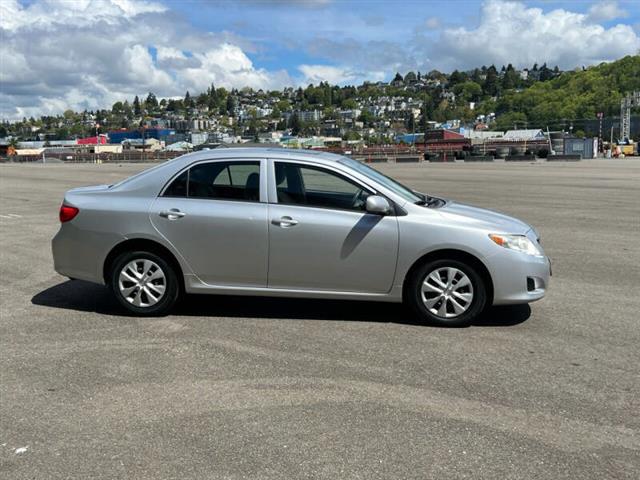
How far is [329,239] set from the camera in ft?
18.9

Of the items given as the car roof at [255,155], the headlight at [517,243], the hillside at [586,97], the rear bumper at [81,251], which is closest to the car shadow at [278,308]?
the rear bumper at [81,251]

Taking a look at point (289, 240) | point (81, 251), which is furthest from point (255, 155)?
point (81, 251)

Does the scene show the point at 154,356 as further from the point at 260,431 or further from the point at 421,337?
the point at 421,337

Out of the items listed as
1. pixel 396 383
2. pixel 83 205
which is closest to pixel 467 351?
pixel 396 383

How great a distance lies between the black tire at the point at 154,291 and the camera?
6.07 metres

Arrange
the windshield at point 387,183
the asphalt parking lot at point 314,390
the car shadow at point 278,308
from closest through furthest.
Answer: the asphalt parking lot at point 314,390, the windshield at point 387,183, the car shadow at point 278,308

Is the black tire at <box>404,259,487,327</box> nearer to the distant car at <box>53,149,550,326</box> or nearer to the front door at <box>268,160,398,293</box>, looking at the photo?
the distant car at <box>53,149,550,326</box>

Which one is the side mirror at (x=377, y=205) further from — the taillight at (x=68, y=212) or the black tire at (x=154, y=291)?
the taillight at (x=68, y=212)

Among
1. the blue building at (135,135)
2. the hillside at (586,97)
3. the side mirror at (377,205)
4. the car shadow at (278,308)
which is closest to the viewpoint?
the side mirror at (377,205)

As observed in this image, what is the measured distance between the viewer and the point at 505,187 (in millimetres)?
23844

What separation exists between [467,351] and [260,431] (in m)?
2.16

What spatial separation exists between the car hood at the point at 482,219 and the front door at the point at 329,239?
585 mm

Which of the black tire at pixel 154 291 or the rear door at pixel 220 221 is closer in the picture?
the rear door at pixel 220 221

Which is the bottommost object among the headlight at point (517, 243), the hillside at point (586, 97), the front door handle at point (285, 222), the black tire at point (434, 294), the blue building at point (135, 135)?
the black tire at point (434, 294)
